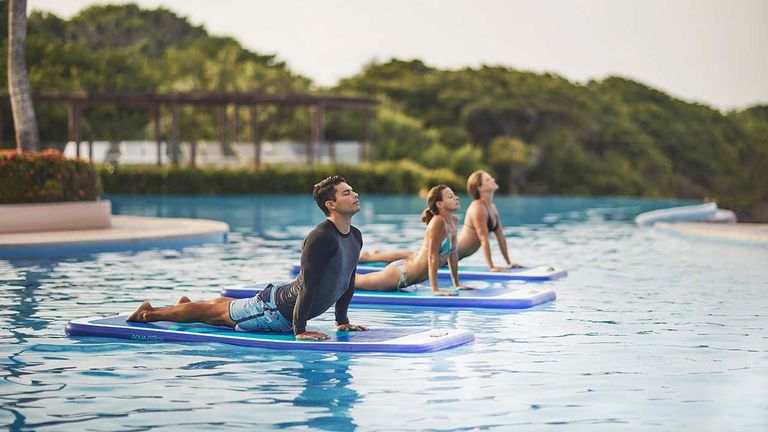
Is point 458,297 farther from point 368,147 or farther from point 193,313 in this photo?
point 368,147

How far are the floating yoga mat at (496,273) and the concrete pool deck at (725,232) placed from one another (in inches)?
278

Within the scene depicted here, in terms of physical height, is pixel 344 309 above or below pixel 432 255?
below

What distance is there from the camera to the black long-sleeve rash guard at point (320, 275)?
31.8 ft

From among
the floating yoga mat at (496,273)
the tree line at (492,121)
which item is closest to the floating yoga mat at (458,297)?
the floating yoga mat at (496,273)

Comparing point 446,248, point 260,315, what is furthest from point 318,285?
point 446,248

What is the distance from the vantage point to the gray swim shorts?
1016 cm

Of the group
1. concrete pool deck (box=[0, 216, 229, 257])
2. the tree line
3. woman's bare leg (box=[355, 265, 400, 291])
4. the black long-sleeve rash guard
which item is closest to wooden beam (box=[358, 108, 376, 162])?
the tree line

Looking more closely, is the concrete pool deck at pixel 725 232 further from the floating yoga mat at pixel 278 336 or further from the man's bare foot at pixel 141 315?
the man's bare foot at pixel 141 315

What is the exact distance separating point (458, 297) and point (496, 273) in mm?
2812

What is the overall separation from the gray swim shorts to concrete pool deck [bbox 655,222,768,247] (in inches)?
540

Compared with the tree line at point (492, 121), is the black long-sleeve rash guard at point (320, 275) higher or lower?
lower

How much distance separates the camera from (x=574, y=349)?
10414 millimetres

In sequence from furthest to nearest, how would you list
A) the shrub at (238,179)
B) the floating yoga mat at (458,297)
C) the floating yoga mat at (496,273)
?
the shrub at (238,179) < the floating yoga mat at (496,273) < the floating yoga mat at (458,297)

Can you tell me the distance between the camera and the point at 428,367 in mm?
9383
